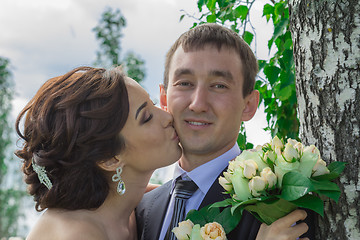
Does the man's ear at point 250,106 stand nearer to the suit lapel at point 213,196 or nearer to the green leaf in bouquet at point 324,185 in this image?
the suit lapel at point 213,196

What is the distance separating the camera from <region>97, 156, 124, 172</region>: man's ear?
2.78m

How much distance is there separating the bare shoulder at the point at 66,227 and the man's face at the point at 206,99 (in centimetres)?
86

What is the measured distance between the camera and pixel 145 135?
2822 millimetres

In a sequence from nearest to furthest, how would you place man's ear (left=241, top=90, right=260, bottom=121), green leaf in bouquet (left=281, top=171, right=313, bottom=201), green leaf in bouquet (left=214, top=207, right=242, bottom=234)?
green leaf in bouquet (left=281, top=171, right=313, bottom=201)
green leaf in bouquet (left=214, top=207, right=242, bottom=234)
man's ear (left=241, top=90, right=260, bottom=121)

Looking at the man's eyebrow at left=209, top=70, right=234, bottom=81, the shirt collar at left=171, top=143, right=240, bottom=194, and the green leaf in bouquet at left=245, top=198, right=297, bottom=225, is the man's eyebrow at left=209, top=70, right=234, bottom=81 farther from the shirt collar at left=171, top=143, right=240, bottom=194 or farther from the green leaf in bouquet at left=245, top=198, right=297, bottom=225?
the green leaf in bouquet at left=245, top=198, right=297, bottom=225

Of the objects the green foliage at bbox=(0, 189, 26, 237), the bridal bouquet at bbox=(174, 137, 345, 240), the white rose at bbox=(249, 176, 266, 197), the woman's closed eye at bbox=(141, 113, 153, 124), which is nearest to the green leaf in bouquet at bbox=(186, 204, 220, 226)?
the bridal bouquet at bbox=(174, 137, 345, 240)

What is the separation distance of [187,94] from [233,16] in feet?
4.05

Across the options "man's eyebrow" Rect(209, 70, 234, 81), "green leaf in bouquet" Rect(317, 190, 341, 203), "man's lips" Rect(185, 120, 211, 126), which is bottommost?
"green leaf in bouquet" Rect(317, 190, 341, 203)

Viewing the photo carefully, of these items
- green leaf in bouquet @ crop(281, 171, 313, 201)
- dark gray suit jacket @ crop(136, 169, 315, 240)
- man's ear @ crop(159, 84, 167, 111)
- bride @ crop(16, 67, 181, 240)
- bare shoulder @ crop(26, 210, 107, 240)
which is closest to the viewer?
green leaf in bouquet @ crop(281, 171, 313, 201)

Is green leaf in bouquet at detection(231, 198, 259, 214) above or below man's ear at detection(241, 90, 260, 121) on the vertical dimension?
below

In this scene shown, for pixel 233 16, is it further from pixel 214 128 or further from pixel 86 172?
pixel 86 172

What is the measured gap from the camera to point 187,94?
3.07m

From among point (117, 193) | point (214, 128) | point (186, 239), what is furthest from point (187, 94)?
point (186, 239)

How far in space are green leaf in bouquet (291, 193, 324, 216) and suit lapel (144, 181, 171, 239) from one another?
125cm
